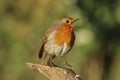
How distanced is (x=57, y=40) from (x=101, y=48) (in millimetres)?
2291

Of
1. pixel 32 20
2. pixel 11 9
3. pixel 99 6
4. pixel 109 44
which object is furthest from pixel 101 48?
pixel 11 9

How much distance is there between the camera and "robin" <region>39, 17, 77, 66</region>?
659 centimetres

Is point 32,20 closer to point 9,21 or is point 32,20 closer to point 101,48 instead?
point 9,21

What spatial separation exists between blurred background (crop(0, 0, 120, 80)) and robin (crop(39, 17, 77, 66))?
1334 mm

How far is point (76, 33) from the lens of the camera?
8.45 m

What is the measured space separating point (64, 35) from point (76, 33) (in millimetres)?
1810

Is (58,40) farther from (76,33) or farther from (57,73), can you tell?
(76,33)

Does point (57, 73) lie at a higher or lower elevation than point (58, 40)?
lower

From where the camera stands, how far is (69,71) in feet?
18.0

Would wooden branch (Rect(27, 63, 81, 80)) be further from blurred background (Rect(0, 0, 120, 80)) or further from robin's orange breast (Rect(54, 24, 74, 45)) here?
blurred background (Rect(0, 0, 120, 80))

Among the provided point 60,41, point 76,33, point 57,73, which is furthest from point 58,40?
point 76,33

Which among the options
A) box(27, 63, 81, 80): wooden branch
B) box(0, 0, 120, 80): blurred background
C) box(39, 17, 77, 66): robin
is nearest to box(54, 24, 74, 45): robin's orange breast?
box(39, 17, 77, 66): robin

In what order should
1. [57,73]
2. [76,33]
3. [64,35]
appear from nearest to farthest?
[57,73], [64,35], [76,33]

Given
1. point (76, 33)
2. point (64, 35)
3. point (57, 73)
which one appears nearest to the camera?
point (57, 73)
